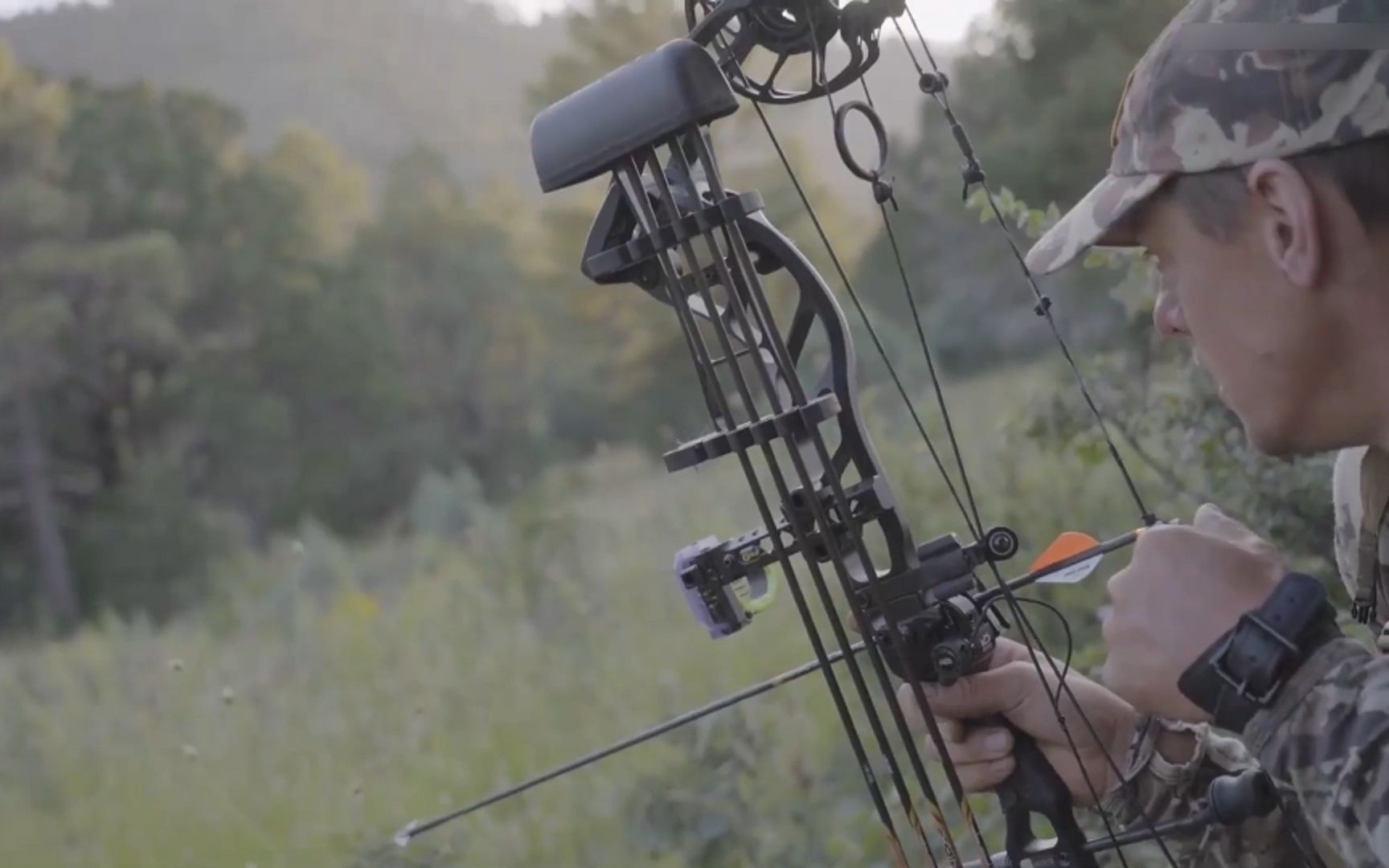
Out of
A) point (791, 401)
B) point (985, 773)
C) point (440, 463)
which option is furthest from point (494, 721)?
point (440, 463)

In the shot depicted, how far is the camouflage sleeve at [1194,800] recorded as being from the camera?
4.36ft

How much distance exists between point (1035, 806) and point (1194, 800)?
0.16 metres

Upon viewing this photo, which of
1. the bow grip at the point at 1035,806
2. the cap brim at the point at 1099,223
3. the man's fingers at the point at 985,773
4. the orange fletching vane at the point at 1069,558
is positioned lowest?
the bow grip at the point at 1035,806

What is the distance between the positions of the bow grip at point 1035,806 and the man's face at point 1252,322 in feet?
1.51

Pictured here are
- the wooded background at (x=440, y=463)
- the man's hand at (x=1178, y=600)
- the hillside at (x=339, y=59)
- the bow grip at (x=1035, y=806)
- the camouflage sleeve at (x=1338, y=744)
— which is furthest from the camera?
the hillside at (x=339, y=59)

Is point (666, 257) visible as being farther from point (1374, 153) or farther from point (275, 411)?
point (275, 411)

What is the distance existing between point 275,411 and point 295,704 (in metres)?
18.0

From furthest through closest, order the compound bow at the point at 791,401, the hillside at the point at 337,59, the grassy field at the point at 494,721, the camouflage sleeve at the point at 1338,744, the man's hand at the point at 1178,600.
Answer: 1. the hillside at the point at 337,59
2. the grassy field at the point at 494,721
3. the compound bow at the point at 791,401
4. the man's hand at the point at 1178,600
5. the camouflage sleeve at the point at 1338,744

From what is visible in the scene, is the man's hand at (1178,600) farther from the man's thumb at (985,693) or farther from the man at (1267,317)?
the man's thumb at (985,693)

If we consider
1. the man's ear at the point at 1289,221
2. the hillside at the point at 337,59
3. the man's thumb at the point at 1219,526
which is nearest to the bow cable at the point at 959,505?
the man's thumb at the point at 1219,526

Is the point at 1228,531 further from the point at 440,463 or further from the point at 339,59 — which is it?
the point at 339,59

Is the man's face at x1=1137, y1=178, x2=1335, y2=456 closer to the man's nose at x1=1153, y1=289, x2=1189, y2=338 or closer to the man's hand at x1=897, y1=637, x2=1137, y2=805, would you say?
the man's nose at x1=1153, y1=289, x2=1189, y2=338

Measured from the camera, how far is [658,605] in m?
5.84

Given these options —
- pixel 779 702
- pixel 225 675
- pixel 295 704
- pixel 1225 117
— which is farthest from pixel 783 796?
pixel 225 675
